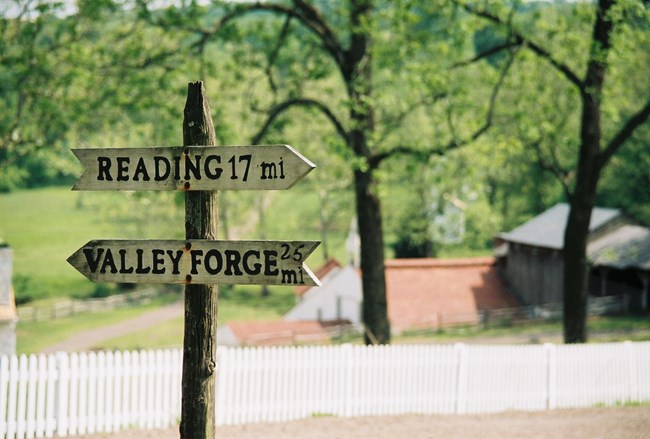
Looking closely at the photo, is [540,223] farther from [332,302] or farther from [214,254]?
[214,254]

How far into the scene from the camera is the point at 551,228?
4038 cm

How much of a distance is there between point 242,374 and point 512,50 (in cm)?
942

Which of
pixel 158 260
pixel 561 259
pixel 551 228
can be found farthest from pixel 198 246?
pixel 551 228

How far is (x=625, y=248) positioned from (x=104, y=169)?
112 ft

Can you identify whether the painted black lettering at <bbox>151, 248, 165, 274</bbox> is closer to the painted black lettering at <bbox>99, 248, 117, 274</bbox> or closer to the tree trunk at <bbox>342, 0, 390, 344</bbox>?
the painted black lettering at <bbox>99, 248, 117, 274</bbox>

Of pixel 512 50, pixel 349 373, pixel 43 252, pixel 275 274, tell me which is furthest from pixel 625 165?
pixel 43 252

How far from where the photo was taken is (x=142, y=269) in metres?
5.91

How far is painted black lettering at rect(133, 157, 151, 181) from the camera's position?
19.6 feet

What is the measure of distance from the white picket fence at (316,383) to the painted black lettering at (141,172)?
564 cm

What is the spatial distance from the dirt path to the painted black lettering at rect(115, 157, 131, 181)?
30769 mm

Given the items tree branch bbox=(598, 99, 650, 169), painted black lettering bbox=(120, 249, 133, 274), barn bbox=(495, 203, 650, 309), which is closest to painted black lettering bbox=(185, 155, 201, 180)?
painted black lettering bbox=(120, 249, 133, 274)

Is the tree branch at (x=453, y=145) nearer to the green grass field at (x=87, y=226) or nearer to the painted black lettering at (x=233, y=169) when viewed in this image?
the painted black lettering at (x=233, y=169)

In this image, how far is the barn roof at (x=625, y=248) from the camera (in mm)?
34281

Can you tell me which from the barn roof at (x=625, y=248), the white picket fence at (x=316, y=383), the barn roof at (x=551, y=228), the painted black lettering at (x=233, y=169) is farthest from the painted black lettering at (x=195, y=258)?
the barn roof at (x=551, y=228)
